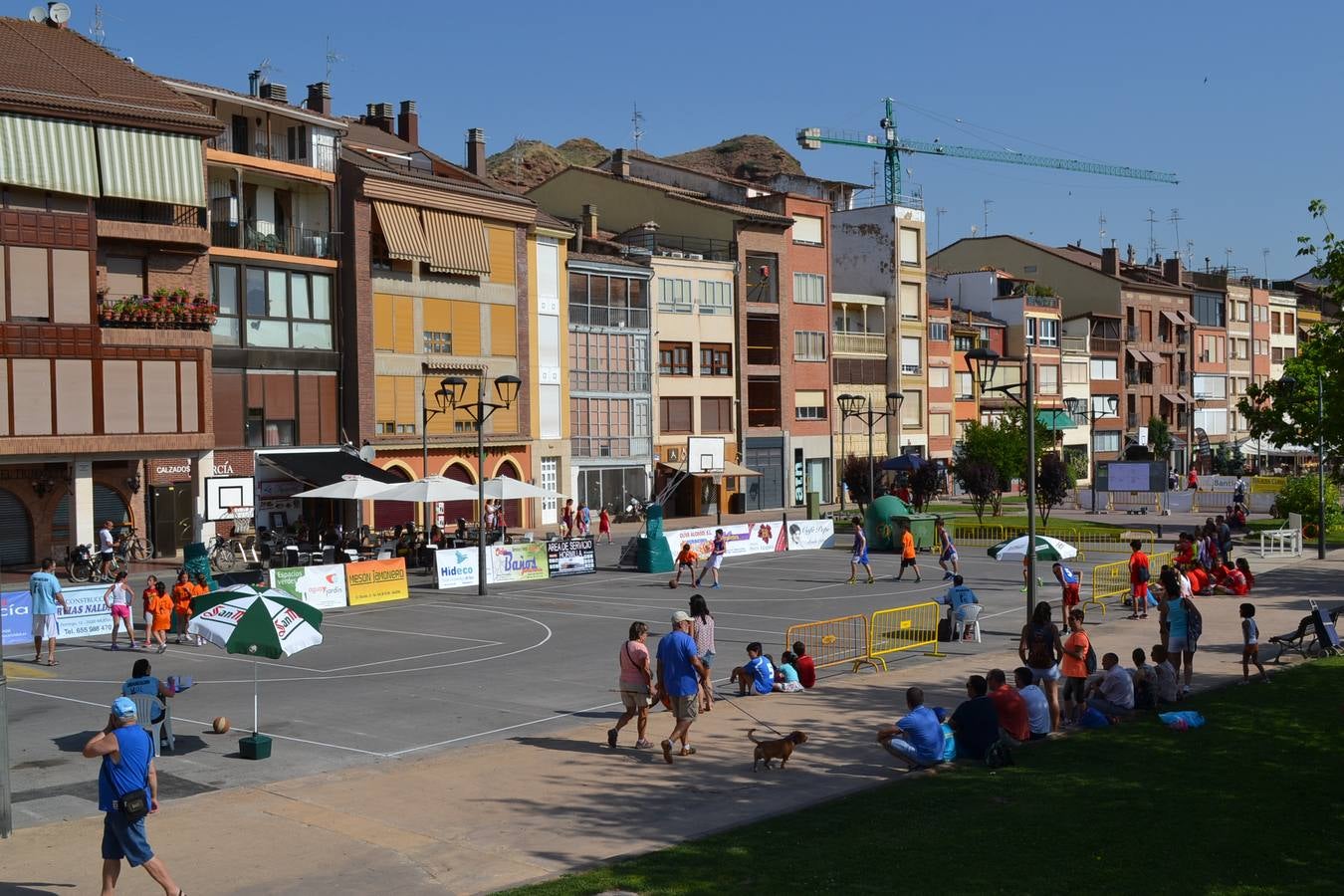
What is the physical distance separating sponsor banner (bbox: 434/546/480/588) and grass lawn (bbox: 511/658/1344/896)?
21682 mm

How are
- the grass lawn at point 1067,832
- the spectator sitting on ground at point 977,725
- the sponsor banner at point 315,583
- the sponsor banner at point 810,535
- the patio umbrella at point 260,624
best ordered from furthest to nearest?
the sponsor banner at point 810,535
the sponsor banner at point 315,583
the patio umbrella at point 260,624
the spectator sitting on ground at point 977,725
the grass lawn at point 1067,832

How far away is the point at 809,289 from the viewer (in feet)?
241

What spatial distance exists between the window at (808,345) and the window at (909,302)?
7614mm

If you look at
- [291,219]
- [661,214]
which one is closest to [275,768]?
[291,219]

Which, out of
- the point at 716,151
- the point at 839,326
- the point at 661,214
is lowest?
the point at 839,326

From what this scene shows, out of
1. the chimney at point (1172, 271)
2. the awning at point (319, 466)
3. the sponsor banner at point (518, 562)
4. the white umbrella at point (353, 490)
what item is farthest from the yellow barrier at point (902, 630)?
the chimney at point (1172, 271)

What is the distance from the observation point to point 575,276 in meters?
61.1

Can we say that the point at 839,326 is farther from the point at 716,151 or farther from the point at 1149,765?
the point at 716,151

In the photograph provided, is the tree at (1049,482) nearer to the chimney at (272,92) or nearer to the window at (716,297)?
the window at (716,297)

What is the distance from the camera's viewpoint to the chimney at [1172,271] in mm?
110750

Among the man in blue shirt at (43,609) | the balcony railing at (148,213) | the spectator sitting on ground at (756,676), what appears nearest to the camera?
the spectator sitting on ground at (756,676)

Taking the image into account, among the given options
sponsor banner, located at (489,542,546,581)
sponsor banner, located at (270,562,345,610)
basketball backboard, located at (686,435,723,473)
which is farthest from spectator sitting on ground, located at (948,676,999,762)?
basketball backboard, located at (686,435,723,473)

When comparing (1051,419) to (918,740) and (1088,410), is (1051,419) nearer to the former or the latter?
(1088,410)

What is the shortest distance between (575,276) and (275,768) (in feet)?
150
